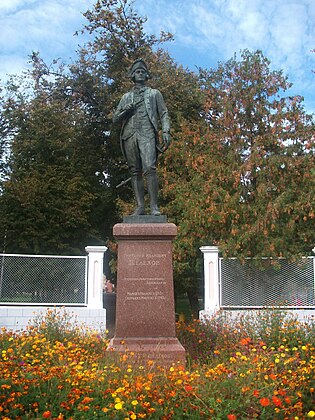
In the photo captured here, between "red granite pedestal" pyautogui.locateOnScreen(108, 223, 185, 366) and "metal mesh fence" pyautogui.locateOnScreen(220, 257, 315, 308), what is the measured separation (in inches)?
206

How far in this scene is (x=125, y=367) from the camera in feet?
17.4

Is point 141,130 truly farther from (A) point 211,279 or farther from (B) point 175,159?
(B) point 175,159

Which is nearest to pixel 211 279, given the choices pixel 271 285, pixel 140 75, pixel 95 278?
pixel 271 285

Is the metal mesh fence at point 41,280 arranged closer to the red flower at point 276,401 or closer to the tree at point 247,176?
the tree at point 247,176

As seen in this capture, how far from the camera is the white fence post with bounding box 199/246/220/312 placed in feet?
37.2

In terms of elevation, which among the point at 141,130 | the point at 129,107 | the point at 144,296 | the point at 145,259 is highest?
the point at 129,107

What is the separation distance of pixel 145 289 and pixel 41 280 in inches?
218

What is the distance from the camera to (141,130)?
7.25 metres

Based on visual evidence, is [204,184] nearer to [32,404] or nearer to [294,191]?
[294,191]

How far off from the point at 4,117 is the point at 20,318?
11797 mm

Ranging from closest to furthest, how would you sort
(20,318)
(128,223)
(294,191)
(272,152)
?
(128,223) < (20,318) < (294,191) < (272,152)

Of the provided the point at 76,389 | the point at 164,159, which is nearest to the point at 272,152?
the point at 164,159

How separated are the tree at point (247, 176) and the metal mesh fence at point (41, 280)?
3.48 metres

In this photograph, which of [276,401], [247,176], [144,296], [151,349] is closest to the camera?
[276,401]
